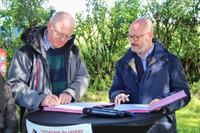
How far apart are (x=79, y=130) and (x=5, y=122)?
34.2 inches

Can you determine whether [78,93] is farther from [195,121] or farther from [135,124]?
[195,121]

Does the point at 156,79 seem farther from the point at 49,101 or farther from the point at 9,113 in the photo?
the point at 9,113

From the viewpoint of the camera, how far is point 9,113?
2.59 m

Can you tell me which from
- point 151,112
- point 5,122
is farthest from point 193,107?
point 5,122

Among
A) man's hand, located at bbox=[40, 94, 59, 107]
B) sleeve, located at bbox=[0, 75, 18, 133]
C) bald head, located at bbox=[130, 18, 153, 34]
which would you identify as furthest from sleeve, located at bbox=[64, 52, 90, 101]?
bald head, located at bbox=[130, 18, 153, 34]

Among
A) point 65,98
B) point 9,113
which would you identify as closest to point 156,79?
point 65,98

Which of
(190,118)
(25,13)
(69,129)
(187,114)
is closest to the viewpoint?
(69,129)

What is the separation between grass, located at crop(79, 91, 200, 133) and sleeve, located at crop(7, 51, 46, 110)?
10.1 feet

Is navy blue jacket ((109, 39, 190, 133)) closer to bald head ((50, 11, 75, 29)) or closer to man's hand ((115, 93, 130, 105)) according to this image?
man's hand ((115, 93, 130, 105))

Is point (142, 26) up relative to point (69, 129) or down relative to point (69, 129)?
up

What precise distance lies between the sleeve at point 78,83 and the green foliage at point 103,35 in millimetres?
3695

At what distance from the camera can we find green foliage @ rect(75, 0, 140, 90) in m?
7.17

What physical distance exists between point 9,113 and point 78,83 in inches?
35.2

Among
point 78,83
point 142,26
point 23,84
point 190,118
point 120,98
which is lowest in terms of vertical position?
point 190,118
